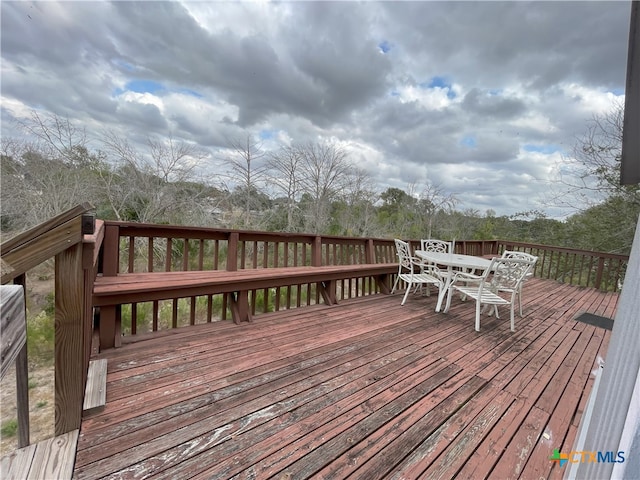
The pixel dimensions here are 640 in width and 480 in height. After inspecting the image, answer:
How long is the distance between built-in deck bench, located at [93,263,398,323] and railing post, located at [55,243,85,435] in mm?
913

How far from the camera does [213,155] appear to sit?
7848 millimetres

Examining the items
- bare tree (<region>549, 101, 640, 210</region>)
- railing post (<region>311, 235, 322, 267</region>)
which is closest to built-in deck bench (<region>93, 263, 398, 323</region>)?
railing post (<region>311, 235, 322, 267</region>)

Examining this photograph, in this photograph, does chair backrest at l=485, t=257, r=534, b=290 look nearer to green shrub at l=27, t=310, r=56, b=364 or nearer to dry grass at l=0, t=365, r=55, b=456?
dry grass at l=0, t=365, r=55, b=456

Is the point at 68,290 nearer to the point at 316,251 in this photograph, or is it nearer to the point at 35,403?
the point at 316,251

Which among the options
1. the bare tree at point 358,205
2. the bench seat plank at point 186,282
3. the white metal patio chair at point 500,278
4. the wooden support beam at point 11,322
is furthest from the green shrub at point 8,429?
the bare tree at point 358,205

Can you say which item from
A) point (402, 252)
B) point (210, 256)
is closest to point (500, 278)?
point (402, 252)

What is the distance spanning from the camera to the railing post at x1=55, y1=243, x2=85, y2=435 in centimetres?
113

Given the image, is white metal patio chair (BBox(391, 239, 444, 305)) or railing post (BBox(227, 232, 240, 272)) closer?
railing post (BBox(227, 232, 240, 272))

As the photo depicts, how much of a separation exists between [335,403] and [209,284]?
153 cm

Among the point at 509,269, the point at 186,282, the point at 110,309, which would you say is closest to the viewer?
the point at 110,309

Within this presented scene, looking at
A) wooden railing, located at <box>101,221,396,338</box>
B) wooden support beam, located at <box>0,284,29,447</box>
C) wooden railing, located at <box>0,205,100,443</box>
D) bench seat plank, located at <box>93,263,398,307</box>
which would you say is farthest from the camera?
wooden railing, located at <box>101,221,396,338</box>

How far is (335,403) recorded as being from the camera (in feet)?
5.32

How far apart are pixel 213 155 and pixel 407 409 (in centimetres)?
809

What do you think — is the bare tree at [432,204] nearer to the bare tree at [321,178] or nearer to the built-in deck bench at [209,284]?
the bare tree at [321,178]
